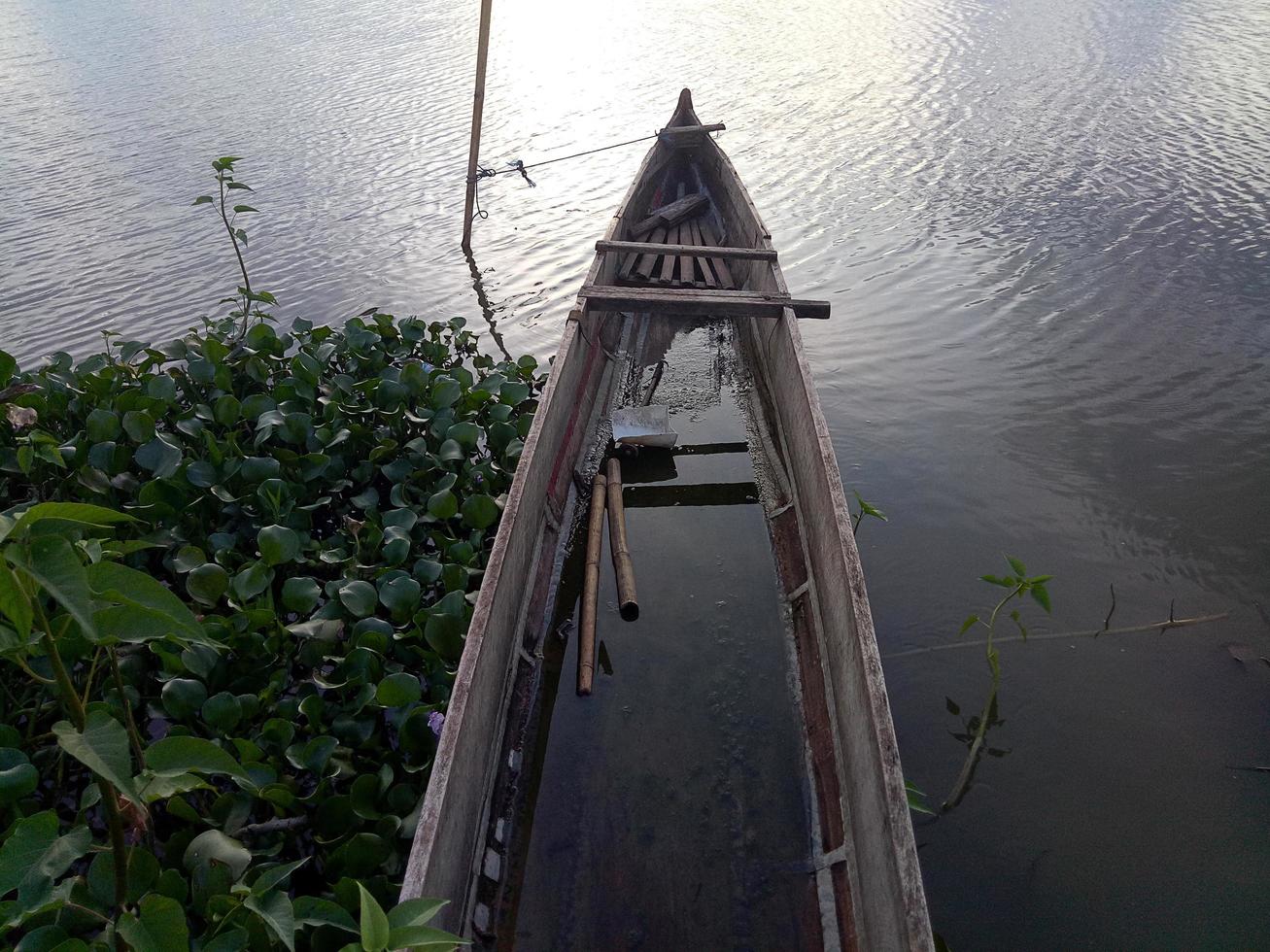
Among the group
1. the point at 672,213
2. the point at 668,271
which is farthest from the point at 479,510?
the point at 672,213

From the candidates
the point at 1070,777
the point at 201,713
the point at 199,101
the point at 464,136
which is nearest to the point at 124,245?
the point at 464,136

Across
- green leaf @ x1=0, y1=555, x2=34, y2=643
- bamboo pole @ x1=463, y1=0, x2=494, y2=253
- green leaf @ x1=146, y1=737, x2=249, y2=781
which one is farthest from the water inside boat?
bamboo pole @ x1=463, y1=0, x2=494, y2=253

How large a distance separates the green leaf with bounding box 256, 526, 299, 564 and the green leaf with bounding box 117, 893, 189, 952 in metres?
1.98

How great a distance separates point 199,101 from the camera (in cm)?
1314

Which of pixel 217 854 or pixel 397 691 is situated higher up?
pixel 397 691

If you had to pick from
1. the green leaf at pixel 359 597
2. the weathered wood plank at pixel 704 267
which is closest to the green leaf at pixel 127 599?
the green leaf at pixel 359 597

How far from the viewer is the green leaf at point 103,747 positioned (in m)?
1.12

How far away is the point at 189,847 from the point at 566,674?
1436 millimetres

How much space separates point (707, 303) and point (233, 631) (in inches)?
127

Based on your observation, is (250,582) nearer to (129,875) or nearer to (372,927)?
(129,875)

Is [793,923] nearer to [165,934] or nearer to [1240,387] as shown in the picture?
[165,934]

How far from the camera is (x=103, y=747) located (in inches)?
46.9

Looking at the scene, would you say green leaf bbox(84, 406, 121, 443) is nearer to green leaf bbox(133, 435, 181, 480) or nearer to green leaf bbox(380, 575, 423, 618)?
green leaf bbox(133, 435, 181, 480)

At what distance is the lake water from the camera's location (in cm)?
309
